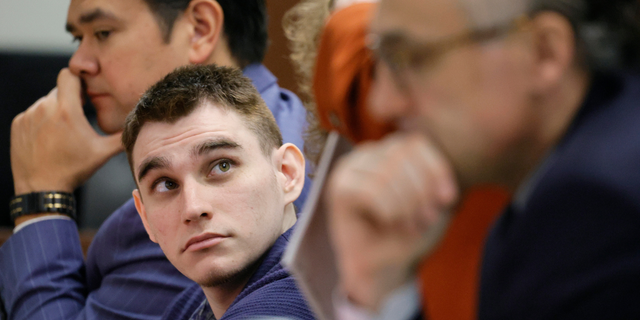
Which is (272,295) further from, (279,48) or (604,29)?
(279,48)

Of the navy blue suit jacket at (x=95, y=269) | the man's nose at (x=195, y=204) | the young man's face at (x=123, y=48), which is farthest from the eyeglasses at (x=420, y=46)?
the young man's face at (x=123, y=48)

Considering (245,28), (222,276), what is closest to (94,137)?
(245,28)

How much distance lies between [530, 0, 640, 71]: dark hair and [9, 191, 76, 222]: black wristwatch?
42.2 inches

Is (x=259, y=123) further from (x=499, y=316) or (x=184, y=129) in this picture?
(x=499, y=316)

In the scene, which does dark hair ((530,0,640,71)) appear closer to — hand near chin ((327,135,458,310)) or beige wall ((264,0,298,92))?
hand near chin ((327,135,458,310))

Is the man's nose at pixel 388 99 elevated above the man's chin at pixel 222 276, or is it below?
above

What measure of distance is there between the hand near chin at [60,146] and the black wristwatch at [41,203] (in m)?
0.01

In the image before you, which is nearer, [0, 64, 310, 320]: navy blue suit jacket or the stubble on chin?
the stubble on chin

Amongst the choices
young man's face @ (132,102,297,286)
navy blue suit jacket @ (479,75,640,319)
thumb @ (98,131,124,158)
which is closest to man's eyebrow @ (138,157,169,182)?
young man's face @ (132,102,297,286)

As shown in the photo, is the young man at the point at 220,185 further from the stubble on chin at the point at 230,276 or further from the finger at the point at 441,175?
the finger at the point at 441,175

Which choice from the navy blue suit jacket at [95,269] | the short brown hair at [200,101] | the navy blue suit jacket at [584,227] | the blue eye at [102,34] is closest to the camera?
the navy blue suit jacket at [584,227]

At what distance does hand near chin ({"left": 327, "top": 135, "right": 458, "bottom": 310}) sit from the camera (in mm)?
358

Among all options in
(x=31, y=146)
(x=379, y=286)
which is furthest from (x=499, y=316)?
(x=31, y=146)

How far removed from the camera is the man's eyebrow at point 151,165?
0.81 m
